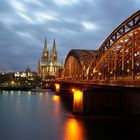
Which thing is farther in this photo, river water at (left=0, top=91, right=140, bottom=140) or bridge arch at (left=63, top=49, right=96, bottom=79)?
bridge arch at (left=63, top=49, right=96, bottom=79)

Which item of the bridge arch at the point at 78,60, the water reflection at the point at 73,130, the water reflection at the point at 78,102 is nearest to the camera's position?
the water reflection at the point at 73,130

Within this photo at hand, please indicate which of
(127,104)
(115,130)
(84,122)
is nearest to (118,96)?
(127,104)

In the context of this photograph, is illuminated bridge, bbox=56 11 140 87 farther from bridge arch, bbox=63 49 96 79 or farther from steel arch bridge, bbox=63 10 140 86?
bridge arch, bbox=63 49 96 79

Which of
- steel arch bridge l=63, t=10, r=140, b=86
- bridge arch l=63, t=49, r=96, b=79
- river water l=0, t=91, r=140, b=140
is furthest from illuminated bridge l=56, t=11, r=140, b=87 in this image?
bridge arch l=63, t=49, r=96, b=79

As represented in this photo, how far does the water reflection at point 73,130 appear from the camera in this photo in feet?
136

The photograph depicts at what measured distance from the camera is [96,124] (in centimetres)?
4928

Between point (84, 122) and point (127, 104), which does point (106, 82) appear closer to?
point (84, 122)

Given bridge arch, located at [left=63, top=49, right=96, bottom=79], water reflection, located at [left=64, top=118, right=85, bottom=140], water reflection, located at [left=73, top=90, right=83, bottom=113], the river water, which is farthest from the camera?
bridge arch, located at [left=63, top=49, right=96, bottom=79]

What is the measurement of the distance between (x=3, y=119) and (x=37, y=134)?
15.8 m

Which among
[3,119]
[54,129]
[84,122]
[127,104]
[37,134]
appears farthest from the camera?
[127,104]

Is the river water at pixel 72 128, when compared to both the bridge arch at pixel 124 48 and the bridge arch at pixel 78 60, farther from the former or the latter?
the bridge arch at pixel 78 60

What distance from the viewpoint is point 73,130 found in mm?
45812

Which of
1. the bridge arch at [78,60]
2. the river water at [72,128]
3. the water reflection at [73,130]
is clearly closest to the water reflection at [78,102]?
the river water at [72,128]

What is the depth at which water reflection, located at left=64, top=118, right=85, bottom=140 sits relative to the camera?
41425 millimetres
